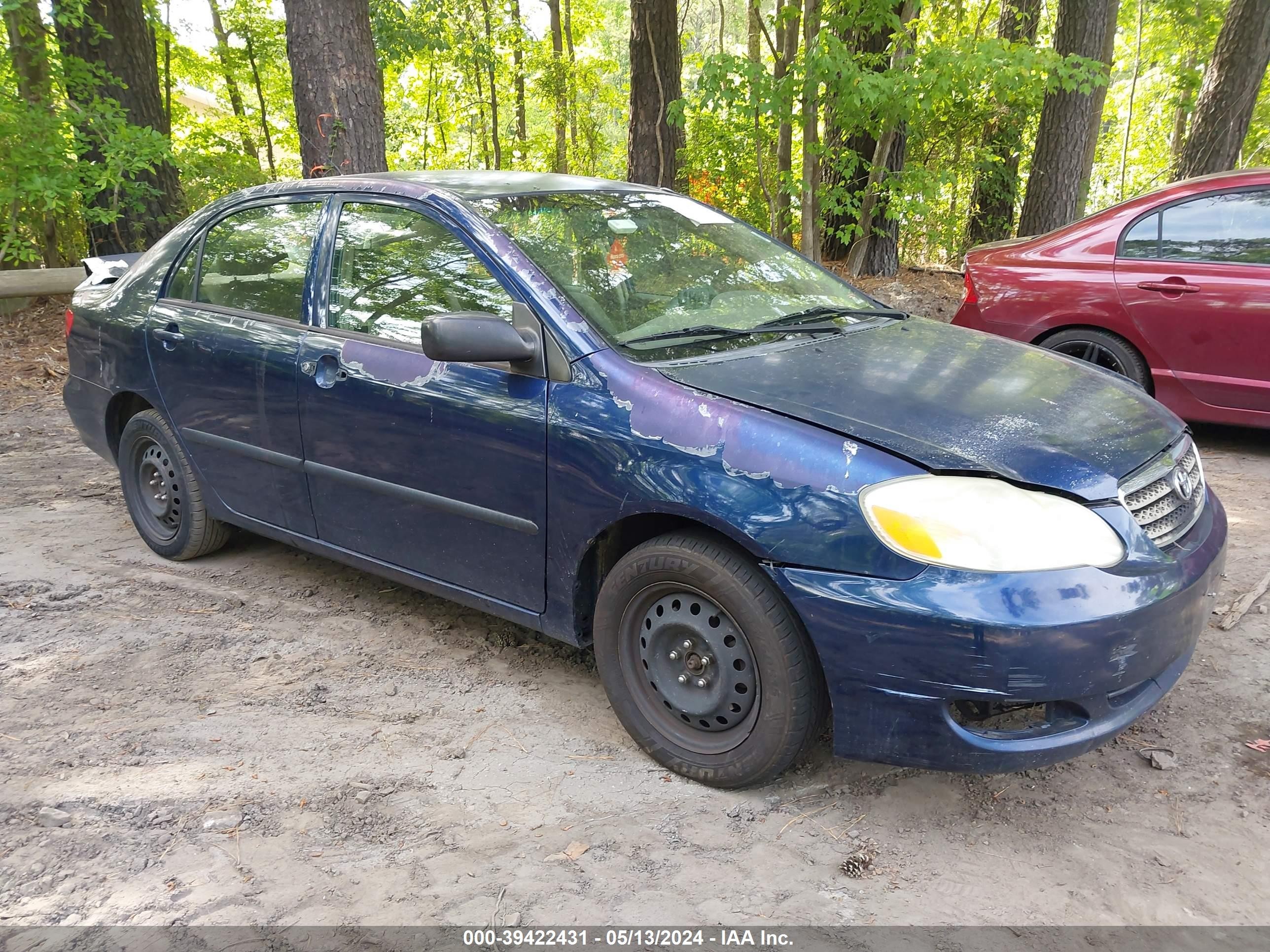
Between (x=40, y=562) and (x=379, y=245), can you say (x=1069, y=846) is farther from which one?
(x=40, y=562)

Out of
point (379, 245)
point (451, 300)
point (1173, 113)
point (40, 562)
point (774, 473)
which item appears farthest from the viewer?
point (1173, 113)

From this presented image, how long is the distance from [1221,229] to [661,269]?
163 inches

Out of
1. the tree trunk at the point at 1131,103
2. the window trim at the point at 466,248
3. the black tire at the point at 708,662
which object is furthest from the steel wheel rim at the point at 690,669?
the tree trunk at the point at 1131,103

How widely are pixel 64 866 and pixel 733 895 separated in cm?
174

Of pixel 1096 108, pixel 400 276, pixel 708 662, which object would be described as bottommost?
pixel 708 662

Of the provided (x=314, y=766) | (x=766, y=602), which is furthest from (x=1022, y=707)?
(x=314, y=766)

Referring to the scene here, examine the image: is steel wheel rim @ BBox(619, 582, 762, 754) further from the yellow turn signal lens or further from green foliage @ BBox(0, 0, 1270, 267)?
green foliage @ BBox(0, 0, 1270, 267)

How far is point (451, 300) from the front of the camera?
333cm

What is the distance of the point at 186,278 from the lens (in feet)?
14.4

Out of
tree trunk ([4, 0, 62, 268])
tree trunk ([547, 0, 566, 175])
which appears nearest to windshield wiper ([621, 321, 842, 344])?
tree trunk ([4, 0, 62, 268])

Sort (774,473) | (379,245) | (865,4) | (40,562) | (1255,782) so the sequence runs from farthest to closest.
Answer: (865,4) → (40,562) → (379,245) → (1255,782) → (774,473)

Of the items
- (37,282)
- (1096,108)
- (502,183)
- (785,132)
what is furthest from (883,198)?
(37,282)

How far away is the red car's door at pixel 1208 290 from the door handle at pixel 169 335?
5.23 meters

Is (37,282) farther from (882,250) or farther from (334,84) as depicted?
(882,250)
